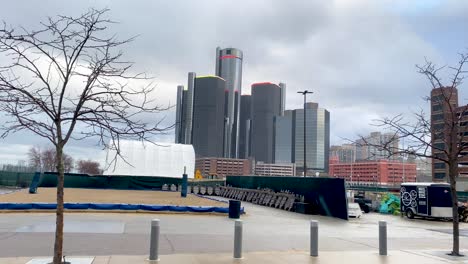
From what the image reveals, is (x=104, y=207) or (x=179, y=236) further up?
(x=104, y=207)

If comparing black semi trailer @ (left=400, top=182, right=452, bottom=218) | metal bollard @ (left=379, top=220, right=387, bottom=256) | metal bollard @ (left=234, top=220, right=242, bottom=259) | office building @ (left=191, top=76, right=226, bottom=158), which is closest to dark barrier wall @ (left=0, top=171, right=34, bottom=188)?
black semi trailer @ (left=400, top=182, right=452, bottom=218)

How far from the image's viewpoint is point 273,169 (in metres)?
120

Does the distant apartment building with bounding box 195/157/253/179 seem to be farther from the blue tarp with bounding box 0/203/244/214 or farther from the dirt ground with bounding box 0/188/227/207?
the blue tarp with bounding box 0/203/244/214

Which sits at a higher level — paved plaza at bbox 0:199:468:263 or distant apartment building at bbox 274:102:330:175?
distant apartment building at bbox 274:102:330:175

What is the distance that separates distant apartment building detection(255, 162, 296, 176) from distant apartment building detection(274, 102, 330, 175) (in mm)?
8838

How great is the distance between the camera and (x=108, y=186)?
54.2m

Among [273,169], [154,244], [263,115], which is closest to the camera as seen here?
[154,244]

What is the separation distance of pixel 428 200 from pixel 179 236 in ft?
56.2

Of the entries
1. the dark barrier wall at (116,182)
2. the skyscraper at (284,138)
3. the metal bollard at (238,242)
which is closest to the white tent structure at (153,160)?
the dark barrier wall at (116,182)

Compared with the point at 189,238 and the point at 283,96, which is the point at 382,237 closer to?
the point at 189,238

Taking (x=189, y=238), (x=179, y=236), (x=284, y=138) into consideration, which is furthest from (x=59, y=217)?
(x=284, y=138)

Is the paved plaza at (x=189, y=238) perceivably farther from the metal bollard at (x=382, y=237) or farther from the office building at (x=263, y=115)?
the office building at (x=263, y=115)

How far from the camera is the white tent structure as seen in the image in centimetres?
6200

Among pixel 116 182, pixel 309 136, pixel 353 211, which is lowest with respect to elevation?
pixel 353 211
